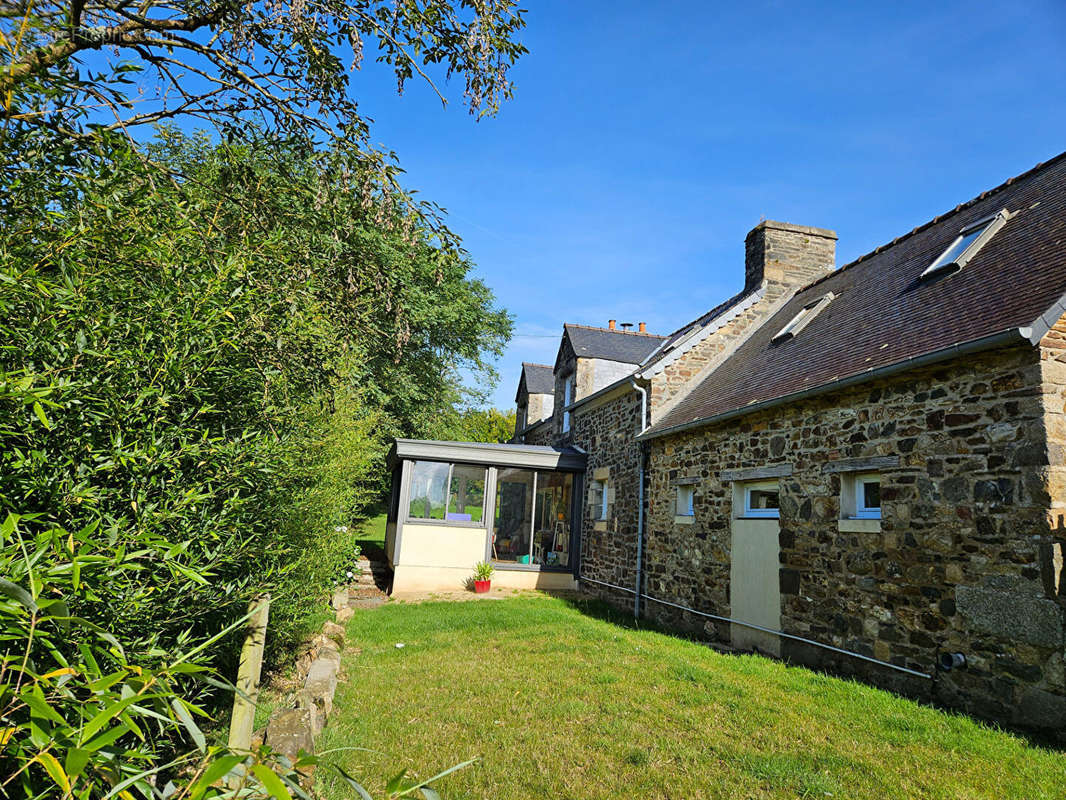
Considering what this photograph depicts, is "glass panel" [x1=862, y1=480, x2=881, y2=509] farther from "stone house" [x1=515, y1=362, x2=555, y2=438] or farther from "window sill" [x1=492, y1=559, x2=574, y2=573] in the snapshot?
"stone house" [x1=515, y1=362, x2=555, y2=438]

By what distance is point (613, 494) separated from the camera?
12.8 metres

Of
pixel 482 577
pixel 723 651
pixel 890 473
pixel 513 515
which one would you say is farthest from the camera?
pixel 513 515

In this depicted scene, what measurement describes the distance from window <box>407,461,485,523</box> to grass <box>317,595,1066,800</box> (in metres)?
6.20

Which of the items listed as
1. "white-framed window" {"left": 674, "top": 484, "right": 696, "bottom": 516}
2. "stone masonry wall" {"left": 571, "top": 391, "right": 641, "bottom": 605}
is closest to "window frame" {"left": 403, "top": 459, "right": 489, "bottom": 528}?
"stone masonry wall" {"left": 571, "top": 391, "right": 641, "bottom": 605}

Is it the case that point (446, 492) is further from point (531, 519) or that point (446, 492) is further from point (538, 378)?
point (538, 378)

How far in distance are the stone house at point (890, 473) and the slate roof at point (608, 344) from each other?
4414 millimetres

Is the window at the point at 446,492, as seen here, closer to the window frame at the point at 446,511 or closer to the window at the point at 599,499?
the window frame at the point at 446,511

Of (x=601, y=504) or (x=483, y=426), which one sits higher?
(x=483, y=426)

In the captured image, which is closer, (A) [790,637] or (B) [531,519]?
(A) [790,637]

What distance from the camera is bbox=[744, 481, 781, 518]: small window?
812cm

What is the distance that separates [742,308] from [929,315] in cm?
578

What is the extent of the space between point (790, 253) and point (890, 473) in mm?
8067

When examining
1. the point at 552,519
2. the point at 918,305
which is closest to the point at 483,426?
the point at 552,519

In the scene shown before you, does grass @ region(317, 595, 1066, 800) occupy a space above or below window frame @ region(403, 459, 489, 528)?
below
